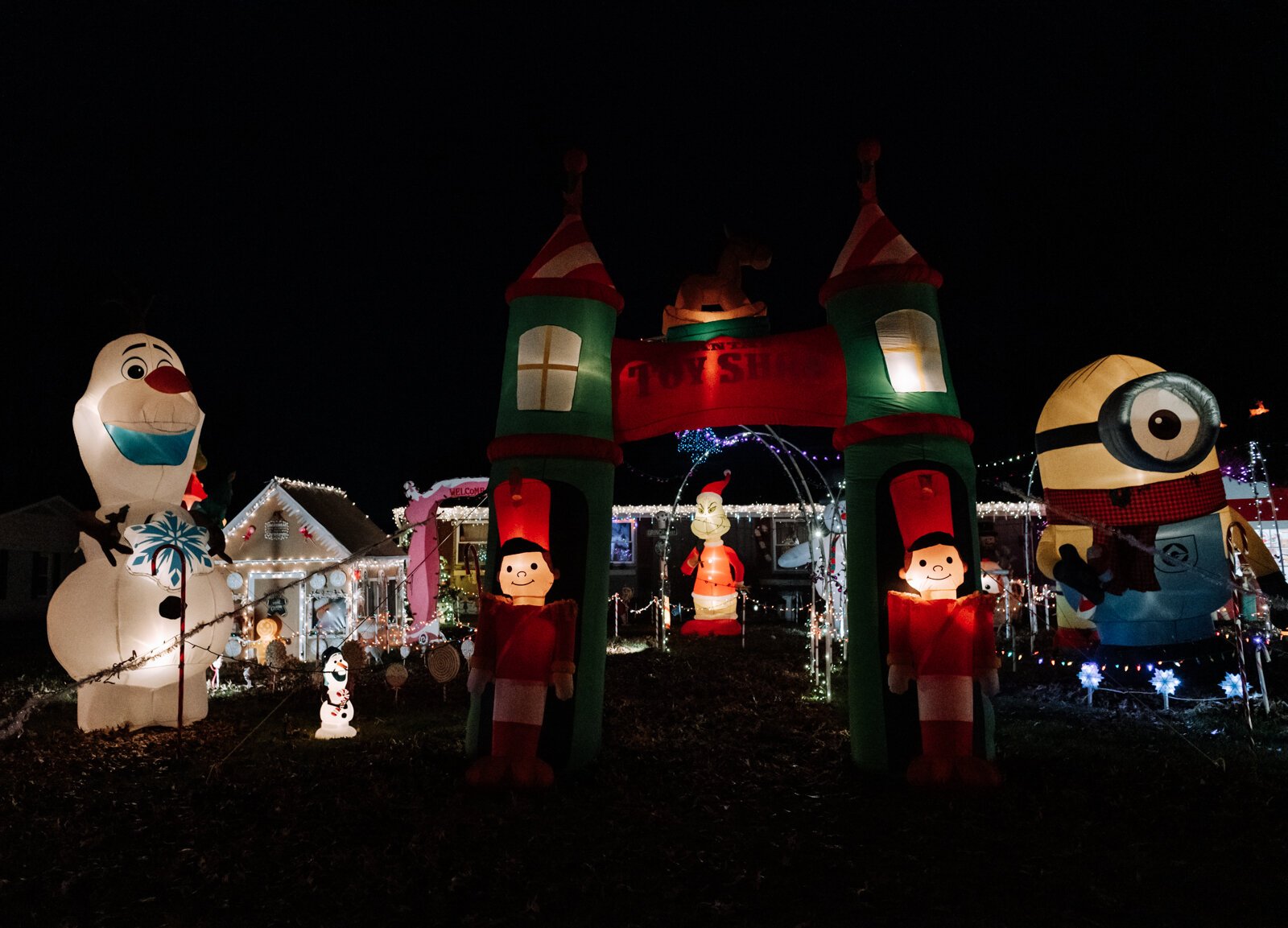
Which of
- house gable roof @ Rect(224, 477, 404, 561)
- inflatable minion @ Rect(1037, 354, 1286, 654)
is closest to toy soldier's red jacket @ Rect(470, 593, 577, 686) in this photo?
inflatable minion @ Rect(1037, 354, 1286, 654)

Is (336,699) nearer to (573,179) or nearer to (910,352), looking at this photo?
(573,179)

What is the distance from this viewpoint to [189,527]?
8680mm

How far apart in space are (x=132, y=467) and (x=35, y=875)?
4.62m

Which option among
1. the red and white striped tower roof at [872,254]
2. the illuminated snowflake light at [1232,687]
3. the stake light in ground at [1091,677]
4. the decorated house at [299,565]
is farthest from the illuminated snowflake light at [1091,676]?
the decorated house at [299,565]

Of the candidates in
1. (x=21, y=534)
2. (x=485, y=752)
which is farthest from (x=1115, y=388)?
(x=21, y=534)

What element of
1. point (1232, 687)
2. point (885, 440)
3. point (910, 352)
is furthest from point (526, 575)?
point (1232, 687)

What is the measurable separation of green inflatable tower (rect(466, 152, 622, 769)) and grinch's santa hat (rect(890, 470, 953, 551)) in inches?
93.9

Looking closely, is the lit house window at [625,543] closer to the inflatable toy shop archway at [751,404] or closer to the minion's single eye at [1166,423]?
the minion's single eye at [1166,423]

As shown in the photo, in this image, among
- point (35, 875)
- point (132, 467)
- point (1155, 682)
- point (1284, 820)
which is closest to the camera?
point (35, 875)

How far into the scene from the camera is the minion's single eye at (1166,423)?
29.7 ft

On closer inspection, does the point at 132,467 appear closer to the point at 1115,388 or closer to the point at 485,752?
the point at 485,752

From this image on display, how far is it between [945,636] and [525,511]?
3326mm

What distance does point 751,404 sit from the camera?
7.23m

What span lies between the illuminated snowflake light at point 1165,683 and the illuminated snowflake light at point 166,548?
33.8 feet
